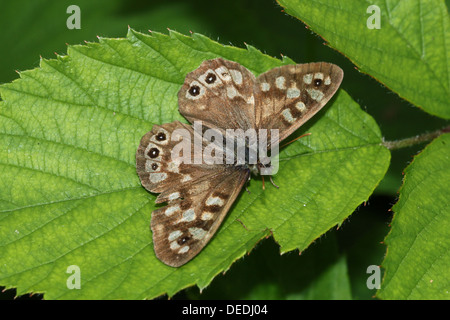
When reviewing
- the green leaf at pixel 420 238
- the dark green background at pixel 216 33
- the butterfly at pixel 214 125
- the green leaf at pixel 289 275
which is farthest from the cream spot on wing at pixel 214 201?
the dark green background at pixel 216 33

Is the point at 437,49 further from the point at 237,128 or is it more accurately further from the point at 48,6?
the point at 48,6

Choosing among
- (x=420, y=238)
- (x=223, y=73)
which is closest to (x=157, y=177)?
(x=223, y=73)

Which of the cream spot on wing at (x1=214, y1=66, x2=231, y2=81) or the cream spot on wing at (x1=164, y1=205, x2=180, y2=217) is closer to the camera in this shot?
the cream spot on wing at (x1=164, y1=205, x2=180, y2=217)

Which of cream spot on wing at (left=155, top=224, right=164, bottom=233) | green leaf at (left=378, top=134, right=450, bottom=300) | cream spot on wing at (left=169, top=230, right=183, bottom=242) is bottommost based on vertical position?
green leaf at (left=378, top=134, right=450, bottom=300)

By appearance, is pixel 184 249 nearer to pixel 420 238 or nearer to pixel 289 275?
pixel 289 275

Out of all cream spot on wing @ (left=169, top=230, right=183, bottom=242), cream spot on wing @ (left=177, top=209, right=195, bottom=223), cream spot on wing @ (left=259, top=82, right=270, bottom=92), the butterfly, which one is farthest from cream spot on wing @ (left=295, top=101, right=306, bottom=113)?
cream spot on wing @ (left=169, top=230, right=183, bottom=242)

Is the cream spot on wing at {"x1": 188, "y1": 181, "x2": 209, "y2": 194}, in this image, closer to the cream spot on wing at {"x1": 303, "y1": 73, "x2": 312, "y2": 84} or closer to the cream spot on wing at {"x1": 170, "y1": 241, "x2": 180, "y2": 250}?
the cream spot on wing at {"x1": 170, "y1": 241, "x2": 180, "y2": 250}

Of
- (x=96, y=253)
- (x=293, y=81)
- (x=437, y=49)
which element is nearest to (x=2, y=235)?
(x=96, y=253)
